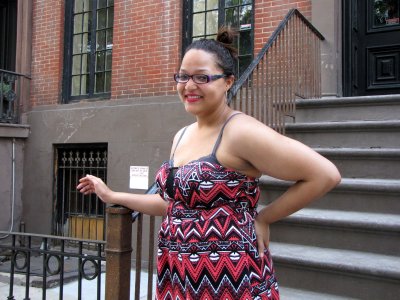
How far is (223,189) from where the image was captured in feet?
5.83

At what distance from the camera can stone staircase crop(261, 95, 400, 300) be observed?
3.11 m

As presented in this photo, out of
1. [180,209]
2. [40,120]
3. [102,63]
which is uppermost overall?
[102,63]

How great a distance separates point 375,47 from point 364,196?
10.9ft

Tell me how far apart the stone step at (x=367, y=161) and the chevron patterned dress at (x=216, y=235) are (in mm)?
2495

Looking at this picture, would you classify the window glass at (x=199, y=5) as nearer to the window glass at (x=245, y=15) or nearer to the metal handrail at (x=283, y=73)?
the window glass at (x=245, y=15)

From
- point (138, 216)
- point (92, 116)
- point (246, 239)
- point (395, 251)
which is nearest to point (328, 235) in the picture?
point (395, 251)

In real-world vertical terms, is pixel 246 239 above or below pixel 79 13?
below

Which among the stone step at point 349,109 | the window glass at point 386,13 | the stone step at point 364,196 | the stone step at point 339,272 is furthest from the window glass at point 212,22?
the stone step at point 339,272

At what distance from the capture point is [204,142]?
1.93m

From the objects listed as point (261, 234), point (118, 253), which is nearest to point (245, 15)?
point (118, 253)

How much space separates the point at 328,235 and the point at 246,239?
191 cm

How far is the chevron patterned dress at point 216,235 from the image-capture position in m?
1.79

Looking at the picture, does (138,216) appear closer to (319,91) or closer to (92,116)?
(319,91)

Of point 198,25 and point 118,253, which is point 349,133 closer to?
point 118,253
